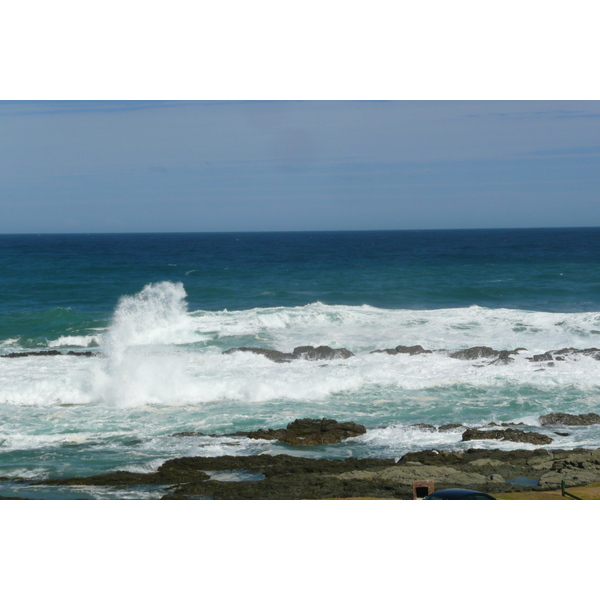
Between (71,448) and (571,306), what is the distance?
2194 centimetres

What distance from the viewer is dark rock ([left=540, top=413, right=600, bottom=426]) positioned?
12016 mm

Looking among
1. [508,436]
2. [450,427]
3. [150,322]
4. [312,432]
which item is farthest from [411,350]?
[150,322]

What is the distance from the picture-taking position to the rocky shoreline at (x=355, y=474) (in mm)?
8695

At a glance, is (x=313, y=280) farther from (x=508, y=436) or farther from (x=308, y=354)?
(x=508, y=436)

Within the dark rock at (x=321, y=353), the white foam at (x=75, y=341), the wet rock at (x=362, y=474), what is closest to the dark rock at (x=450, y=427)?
the wet rock at (x=362, y=474)

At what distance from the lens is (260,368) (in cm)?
1653

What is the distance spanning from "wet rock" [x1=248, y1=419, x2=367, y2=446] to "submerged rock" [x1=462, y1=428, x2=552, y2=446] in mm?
1833

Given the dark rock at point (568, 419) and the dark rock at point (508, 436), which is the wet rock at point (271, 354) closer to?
the dark rock at point (508, 436)

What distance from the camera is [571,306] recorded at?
88.2 ft

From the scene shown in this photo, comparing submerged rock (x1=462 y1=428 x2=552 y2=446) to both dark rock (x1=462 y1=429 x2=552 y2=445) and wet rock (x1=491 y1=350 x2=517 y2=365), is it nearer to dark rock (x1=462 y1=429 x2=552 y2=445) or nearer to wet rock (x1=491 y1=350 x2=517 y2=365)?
dark rock (x1=462 y1=429 x2=552 y2=445)

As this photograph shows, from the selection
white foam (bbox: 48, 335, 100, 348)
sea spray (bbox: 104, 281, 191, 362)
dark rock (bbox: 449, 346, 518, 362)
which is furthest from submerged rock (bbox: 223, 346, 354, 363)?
white foam (bbox: 48, 335, 100, 348)

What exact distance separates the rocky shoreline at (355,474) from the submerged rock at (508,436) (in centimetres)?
12

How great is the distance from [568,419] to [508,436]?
1627 millimetres

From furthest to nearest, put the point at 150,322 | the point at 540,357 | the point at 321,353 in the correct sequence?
the point at 150,322 < the point at 321,353 < the point at 540,357
